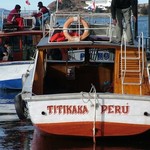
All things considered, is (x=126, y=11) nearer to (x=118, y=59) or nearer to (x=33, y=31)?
(x=118, y=59)

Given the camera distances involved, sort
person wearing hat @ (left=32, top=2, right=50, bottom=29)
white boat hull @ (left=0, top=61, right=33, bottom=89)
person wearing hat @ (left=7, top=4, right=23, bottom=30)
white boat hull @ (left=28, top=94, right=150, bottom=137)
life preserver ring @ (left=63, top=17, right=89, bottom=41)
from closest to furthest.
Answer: white boat hull @ (left=28, top=94, right=150, bottom=137), life preserver ring @ (left=63, top=17, right=89, bottom=41), white boat hull @ (left=0, top=61, right=33, bottom=89), person wearing hat @ (left=7, top=4, right=23, bottom=30), person wearing hat @ (left=32, top=2, right=50, bottom=29)

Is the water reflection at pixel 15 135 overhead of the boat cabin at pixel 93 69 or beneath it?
beneath

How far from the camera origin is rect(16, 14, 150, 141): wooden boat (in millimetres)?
12898

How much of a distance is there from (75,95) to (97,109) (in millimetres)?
516

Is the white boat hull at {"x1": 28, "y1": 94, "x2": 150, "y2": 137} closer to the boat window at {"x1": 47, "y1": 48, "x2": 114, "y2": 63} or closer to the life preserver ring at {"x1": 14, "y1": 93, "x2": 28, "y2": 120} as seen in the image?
the life preserver ring at {"x1": 14, "y1": 93, "x2": 28, "y2": 120}

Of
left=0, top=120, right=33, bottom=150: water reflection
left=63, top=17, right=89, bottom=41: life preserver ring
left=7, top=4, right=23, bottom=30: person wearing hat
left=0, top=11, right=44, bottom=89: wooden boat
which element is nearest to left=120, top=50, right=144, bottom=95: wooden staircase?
left=63, top=17, right=89, bottom=41: life preserver ring

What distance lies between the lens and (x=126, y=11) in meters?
14.9

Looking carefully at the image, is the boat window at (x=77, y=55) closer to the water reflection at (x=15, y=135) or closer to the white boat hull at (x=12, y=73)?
the white boat hull at (x=12, y=73)

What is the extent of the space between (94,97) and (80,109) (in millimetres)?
393

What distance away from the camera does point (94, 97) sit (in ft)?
42.1

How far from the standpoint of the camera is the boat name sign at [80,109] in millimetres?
12898

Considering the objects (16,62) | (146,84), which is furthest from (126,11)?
(16,62)

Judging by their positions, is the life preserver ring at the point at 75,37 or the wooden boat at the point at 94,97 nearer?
the wooden boat at the point at 94,97

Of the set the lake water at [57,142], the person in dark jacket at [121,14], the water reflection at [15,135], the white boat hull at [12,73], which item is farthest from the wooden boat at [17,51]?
the person in dark jacket at [121,14]
